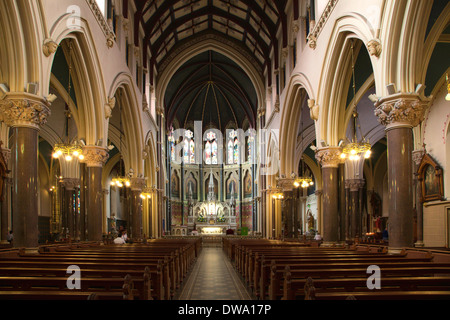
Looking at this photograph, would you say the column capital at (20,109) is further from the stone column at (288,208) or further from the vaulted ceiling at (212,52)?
the stone column at (288,208)

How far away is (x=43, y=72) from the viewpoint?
383 inches

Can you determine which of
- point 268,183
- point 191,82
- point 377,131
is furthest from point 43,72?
point 191,82

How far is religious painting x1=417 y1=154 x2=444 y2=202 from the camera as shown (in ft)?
46.7

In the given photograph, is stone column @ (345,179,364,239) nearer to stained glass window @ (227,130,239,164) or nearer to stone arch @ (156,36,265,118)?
stone arch @ (156,36,265,118)

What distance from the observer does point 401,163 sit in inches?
365

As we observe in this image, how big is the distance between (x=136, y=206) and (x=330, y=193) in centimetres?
1177

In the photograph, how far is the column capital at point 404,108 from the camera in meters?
9.27

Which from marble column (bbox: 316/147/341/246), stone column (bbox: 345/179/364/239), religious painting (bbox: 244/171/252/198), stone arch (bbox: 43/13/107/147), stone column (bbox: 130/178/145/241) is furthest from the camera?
religious painting (bbox: 244/171/252/198)

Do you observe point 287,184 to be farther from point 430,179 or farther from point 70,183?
point 70,183

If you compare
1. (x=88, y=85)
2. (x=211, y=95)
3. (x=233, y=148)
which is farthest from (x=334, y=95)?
(x=233, y=148)

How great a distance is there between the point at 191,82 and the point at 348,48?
24416 millimetres

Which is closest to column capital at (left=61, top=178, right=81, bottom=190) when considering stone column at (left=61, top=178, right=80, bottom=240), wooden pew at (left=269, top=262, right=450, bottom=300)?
stone column at (left=61, top=178, right=80, bottom=240)

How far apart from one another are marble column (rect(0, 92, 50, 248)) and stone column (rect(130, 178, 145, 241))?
12824mm
